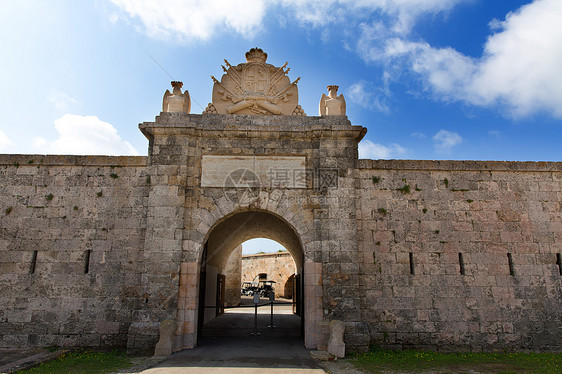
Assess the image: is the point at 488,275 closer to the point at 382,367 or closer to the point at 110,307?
the point at 382,367

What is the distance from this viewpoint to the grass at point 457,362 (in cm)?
630

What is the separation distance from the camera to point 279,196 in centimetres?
796

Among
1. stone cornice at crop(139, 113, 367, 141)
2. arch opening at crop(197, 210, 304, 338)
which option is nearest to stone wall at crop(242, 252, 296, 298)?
arch opening at crop(197, 210, 304, 338)

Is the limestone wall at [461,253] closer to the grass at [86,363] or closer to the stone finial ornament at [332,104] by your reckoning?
the stone finial ornament at [332,104]

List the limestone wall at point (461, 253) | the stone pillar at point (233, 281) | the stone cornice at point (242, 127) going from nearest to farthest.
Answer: the limestone wall at point (461, 253)
the stone cornice at point (242, 127)
the stone pillar at point (233, 281)

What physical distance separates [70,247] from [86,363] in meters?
2.66

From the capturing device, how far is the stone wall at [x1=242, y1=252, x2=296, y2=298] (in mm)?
22219

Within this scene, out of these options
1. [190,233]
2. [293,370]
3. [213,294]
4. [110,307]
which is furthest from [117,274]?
[213,294]

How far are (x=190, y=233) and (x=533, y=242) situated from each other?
26.0 feet

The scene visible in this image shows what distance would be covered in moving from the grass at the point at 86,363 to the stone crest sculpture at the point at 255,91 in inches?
222

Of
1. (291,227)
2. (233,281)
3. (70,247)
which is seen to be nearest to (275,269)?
(233,281)

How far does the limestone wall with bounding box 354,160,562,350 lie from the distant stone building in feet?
0.10

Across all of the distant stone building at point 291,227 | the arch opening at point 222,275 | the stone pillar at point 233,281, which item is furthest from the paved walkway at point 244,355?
the stone pillar at point 233,281

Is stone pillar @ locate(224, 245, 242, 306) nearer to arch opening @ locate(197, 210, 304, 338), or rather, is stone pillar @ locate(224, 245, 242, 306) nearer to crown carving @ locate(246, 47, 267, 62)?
arch opening @ locate(197, 210, 304, 338)
